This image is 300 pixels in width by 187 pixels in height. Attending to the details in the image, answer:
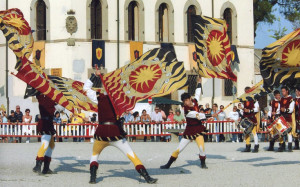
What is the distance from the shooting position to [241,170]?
53.0 feet

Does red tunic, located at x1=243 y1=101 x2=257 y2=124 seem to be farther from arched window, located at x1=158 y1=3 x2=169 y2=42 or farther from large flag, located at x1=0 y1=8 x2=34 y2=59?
arched window, located at x1=158 y1=3 x2=169 y2=42

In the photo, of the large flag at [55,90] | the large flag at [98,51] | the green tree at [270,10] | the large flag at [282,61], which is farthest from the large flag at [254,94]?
the green tree at [270,10]

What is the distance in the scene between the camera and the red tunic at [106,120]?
1399 centimetres

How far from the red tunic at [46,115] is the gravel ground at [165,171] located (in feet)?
3.00

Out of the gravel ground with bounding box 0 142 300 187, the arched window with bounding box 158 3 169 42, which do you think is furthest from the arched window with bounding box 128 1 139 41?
the gravel ground with bounding box 0 142 300 187

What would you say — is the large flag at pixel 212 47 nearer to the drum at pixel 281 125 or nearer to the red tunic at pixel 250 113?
the drum at pixel 281 125

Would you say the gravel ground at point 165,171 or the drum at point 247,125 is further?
the drum at point 247,125

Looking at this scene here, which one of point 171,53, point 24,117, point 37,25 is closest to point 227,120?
point 24,117

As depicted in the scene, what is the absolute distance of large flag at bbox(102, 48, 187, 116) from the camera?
14203mm

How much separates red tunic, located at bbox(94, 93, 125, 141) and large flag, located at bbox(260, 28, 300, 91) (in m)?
3.92

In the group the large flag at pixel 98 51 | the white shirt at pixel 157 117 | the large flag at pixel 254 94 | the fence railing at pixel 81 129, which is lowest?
the fence railing at pixel 81 129

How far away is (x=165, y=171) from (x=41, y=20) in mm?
26523

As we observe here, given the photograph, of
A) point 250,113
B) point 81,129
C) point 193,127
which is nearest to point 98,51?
point 81,129

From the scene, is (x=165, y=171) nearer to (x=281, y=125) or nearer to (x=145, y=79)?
(x=145, y=79)
